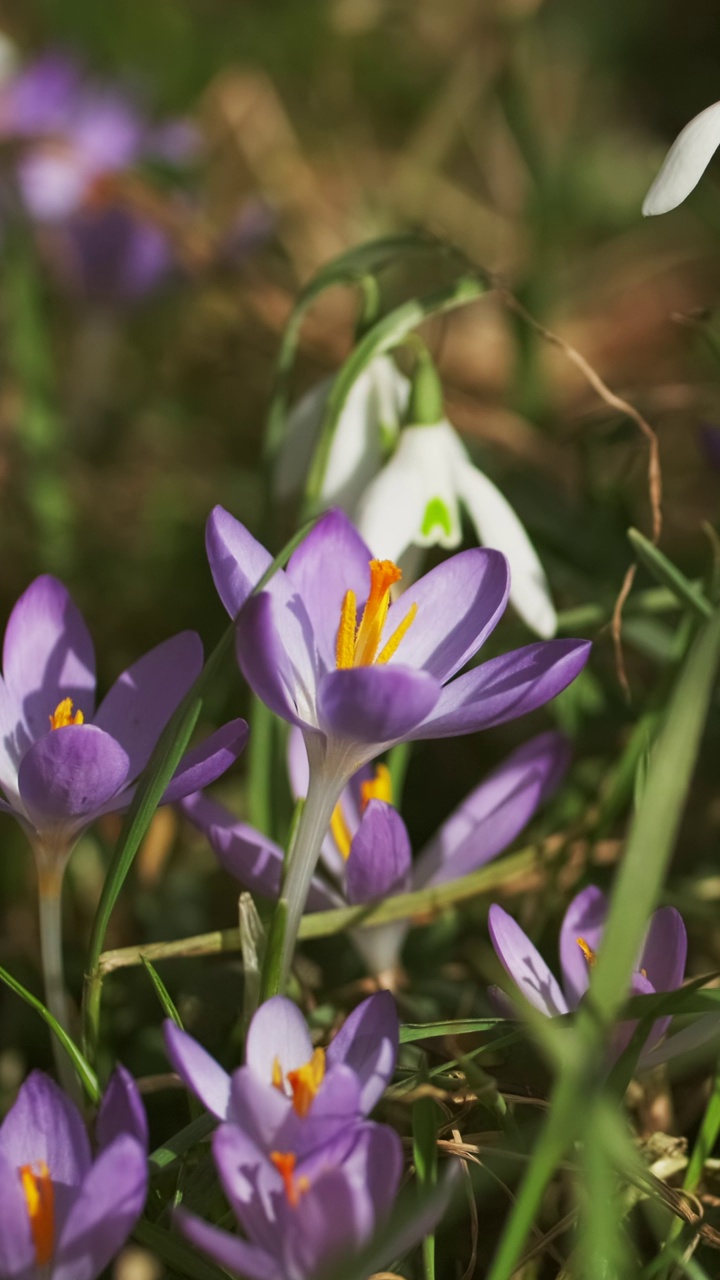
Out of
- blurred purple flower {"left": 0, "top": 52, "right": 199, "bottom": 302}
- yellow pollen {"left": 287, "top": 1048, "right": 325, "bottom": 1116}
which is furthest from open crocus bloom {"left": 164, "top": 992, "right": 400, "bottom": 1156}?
blurred purple flower {"left": 0, "top": 52, "right": 199, "bottom": 302}

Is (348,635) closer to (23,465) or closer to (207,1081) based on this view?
(207,1081)

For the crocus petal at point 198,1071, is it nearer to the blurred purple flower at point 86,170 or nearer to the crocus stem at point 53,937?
the crocus stem at point 53,937

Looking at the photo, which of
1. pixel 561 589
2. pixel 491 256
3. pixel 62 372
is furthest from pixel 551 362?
pixel 561 589

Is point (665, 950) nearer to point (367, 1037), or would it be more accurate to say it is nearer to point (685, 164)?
point (367, 1037)

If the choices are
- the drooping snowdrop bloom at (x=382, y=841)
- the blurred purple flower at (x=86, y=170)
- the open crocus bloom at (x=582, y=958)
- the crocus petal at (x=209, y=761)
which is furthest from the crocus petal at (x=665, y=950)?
the blurred purple flower at (x=86, y=170)

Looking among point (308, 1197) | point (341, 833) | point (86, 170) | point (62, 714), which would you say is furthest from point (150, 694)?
point (86, 170)
